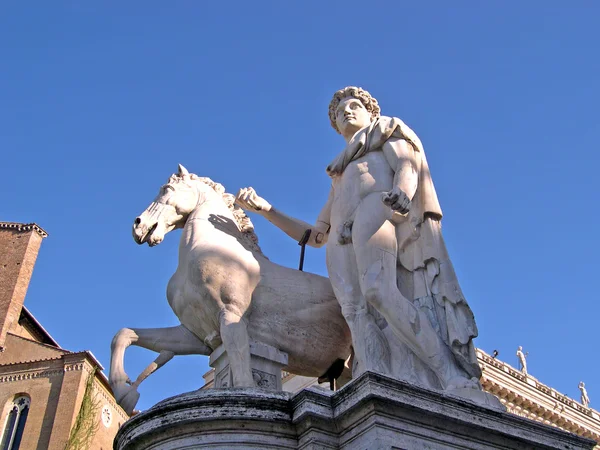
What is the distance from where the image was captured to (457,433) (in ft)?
17.2

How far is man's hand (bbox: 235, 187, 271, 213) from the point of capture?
8141 millimetres

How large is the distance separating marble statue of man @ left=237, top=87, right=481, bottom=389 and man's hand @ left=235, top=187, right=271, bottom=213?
0.69 metres

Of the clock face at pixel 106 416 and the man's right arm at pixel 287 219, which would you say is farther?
the clock face at pixel 106 416

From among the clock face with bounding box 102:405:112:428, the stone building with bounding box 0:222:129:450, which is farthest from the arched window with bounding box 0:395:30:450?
the clock face with bounding box 102:405:112:428

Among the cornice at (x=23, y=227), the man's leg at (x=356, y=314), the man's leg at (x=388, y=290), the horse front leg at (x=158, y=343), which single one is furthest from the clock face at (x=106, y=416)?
the man's leg at (x=388, y=290)

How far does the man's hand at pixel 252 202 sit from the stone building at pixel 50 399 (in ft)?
95.3

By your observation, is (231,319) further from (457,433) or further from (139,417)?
(457,433)

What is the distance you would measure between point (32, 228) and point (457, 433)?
151 feet

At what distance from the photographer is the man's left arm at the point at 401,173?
6.51 metres

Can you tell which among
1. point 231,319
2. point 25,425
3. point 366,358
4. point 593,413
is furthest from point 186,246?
point 593,413

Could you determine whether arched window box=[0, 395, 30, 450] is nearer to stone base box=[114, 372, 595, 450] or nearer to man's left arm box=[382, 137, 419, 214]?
man's left arm box=[382, 137, 419, 214]

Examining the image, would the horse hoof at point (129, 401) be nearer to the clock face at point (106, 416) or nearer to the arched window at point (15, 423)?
the clock face at point (106, 416)

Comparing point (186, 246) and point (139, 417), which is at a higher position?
point (186, 246)

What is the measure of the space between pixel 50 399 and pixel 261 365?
33.5 meters
